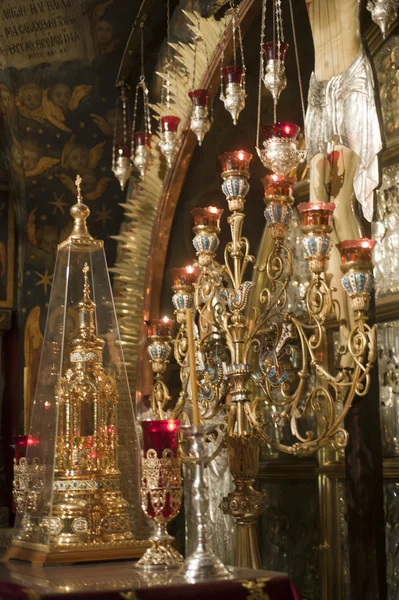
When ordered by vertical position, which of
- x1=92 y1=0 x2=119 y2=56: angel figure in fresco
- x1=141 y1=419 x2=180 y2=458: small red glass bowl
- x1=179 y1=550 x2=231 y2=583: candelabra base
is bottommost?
x1=179 y1=550 x2=231 y2=583: candelabra base

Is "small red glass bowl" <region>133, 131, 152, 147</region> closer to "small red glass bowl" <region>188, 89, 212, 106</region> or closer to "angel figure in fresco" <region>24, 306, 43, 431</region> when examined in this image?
"small red glass bowl" <region>188, 89, 212, 106</region>

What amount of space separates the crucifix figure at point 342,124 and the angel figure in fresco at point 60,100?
257cm

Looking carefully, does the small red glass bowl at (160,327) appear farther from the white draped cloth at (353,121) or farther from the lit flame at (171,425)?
the lit flame at (171,425)

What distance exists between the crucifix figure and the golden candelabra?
19.7 inches

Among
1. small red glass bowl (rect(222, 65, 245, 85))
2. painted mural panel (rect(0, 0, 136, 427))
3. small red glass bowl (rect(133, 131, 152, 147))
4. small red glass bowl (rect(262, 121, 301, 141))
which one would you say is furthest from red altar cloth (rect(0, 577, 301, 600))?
painted mural panel (rect(0, 0, 136, 427))

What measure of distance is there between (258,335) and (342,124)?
1.19 m

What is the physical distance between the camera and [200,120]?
192 inches

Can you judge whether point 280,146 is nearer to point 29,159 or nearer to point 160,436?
point 160,436

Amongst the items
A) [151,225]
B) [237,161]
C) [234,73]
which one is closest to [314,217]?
[237,161]

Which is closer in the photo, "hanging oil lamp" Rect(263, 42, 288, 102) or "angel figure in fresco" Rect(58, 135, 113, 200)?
"hanging oil lamp" Rect(263, 42, 288, 102)

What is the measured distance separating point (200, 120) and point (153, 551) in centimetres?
253

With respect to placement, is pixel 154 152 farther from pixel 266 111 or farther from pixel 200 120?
pixel 200 120

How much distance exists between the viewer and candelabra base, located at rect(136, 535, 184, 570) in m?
2.96

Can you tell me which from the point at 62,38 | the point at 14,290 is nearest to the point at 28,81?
the point at 62,38
